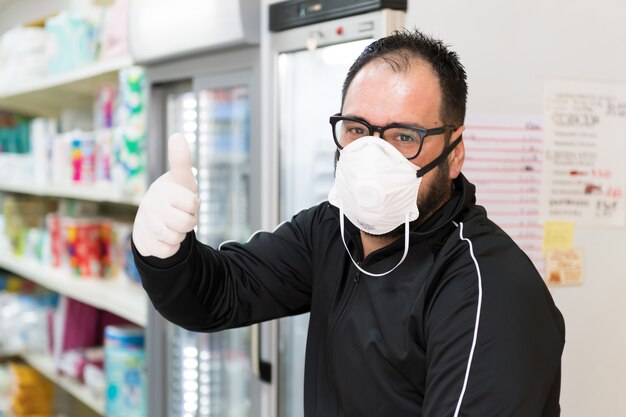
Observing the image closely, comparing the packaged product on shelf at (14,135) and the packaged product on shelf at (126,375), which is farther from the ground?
the packaged product on shelf at (14,135)

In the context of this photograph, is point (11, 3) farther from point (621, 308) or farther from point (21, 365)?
point (621, 308)

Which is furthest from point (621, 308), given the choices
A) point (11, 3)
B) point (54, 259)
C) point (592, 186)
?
point (11, 3)

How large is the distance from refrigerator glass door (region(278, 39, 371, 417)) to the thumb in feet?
2.79

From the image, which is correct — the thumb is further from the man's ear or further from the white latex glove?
the man's ear

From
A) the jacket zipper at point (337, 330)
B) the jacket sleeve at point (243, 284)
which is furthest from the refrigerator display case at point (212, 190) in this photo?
the jacket zipper at point (337, 330)

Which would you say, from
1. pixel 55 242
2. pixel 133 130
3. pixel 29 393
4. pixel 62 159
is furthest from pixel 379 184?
pixel 29 393

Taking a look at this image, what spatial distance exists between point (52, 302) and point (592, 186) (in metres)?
3.13

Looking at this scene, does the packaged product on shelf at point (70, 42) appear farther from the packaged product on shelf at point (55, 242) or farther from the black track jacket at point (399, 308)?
the black track jacket at point (399, 308)

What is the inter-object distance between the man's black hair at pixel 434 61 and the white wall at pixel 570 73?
0.44 m

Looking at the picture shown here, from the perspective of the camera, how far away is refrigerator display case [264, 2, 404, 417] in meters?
2.19

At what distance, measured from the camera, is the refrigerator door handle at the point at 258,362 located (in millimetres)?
2283

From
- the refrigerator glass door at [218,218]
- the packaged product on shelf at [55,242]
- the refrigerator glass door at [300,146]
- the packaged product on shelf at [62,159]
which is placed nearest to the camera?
the refrigerator glass door at [300,146]

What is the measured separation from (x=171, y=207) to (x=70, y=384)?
2.64 m

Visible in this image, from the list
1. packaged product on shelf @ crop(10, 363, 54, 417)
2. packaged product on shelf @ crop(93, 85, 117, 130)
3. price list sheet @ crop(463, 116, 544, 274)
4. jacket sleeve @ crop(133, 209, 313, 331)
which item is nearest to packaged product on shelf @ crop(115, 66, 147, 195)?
packaged product on shelf @ crop(93, 85, 117, 130)
